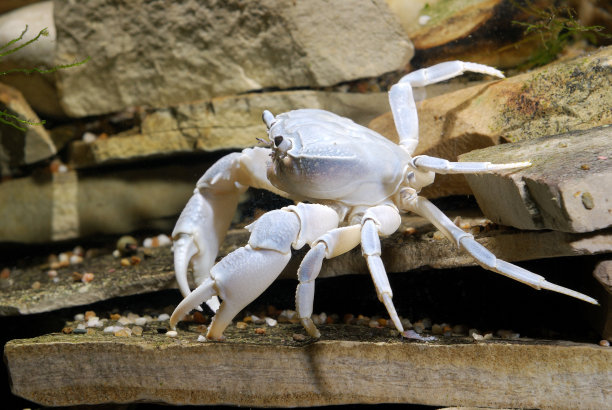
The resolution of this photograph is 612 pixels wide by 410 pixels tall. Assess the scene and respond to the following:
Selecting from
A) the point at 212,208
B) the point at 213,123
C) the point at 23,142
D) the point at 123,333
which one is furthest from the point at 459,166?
the point at 23,142

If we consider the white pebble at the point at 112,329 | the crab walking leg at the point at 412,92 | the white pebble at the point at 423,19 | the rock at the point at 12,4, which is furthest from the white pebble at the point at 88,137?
the white pebble at the point at 423,19

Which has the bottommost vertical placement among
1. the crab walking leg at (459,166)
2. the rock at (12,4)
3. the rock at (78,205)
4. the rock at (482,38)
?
the rock at (78,205)

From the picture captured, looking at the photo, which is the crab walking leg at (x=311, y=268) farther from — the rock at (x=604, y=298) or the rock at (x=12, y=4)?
the rock at (x=12, y=4)

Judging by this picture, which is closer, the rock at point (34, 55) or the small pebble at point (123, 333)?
the small pebble at point (123, 333)

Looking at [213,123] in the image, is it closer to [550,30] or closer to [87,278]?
[87,278]

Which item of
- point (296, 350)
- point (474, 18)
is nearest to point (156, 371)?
point (296, 350)
